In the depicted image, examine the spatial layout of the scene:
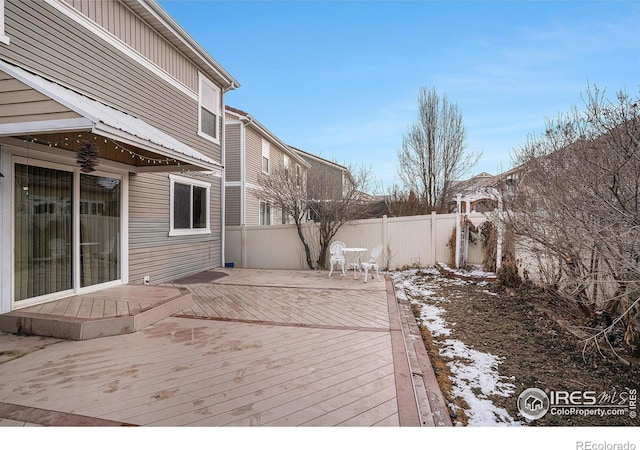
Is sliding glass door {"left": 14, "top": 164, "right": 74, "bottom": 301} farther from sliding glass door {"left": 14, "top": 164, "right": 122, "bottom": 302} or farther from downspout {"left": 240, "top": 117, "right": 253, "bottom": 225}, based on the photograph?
downspout {"left": 240, "top": 117, "right": 253, "bottom": 225}

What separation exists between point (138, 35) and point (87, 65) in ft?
5.59

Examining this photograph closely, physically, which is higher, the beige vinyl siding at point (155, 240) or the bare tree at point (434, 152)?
the bare tree at point (434, 152)

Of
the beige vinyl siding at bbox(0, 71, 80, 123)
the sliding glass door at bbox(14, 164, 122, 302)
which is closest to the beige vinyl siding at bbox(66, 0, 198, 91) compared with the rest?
the beige vinyl siding at bbox(0, 71, 80, 123)

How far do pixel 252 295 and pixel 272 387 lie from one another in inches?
151

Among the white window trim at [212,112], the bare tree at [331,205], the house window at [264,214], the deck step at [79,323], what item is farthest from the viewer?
the house window at [264,214]

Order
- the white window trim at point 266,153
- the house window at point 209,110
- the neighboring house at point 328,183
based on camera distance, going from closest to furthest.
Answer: the house window at point 209,110
the neighboring house at point 328,183
the white window trim at point 266,153

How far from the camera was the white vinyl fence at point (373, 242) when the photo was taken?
34.5 ft

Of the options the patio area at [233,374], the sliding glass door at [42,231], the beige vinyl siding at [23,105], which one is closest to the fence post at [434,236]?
the patio area at [233,374]

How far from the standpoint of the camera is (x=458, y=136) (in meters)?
15.2

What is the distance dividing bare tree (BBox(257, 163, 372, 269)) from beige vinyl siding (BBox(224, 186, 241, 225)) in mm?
2567

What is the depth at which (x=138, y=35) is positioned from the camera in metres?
6.60

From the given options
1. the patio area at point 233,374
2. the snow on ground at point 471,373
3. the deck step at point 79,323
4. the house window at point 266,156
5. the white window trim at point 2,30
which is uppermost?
the house window at point 266,156

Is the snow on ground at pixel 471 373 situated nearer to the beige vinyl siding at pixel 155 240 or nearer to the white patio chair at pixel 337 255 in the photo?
the white patio chair at pixel 337 255

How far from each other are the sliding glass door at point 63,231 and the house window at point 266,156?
909 cm
